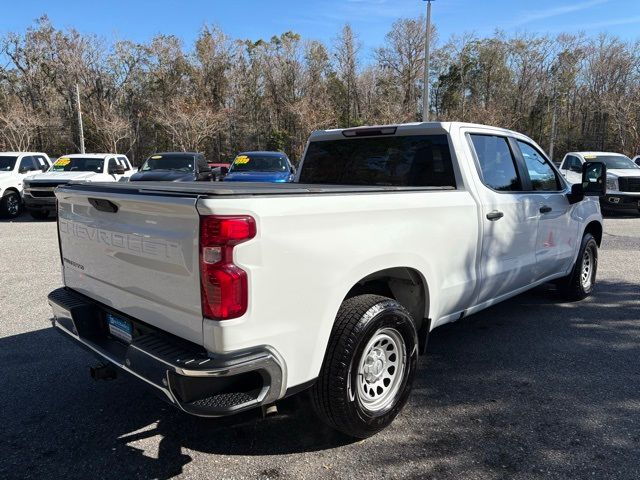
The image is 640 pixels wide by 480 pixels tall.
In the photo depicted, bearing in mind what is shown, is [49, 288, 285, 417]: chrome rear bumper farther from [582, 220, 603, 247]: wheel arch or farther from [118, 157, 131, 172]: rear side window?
[118, 157, 131, 172]: rear side window

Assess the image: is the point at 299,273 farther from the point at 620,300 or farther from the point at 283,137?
the point at 283,137

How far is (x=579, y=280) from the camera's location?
569 centimetres

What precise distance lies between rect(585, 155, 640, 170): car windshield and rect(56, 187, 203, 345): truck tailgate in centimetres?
1582

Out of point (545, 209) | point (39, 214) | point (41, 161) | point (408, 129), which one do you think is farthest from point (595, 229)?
point (41, 161)

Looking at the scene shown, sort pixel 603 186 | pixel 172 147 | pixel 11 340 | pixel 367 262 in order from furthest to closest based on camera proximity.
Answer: pixel 172 147 → pixel 603 186 → pixel 11 340 → pixel 367 262

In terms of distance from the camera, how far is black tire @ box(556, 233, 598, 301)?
5617 mm

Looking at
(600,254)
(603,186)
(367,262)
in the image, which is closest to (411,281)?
(367,262)

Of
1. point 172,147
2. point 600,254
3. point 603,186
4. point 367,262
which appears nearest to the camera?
point 367,262

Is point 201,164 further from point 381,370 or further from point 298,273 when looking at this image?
→ point 298,273

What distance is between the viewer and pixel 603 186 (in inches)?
204

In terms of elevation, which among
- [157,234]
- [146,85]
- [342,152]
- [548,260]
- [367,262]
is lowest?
[548,260]

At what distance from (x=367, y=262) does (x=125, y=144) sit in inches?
1829

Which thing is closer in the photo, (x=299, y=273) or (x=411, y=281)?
(x=299, y=273)

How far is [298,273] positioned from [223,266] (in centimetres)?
39
